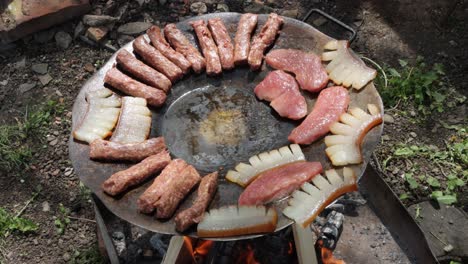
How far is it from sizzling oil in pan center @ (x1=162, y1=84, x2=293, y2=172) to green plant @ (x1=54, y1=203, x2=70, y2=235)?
6.07ft

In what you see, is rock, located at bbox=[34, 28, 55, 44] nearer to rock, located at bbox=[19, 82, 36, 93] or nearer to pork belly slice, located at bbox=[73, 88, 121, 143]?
rock, located at bbox=[19, 82, 36, 93]

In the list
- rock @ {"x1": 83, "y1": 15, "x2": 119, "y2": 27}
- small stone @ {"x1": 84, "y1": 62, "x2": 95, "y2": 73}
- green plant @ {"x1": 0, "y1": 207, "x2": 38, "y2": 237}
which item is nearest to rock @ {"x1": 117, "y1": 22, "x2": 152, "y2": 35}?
rock @ {"x1": 83, "y1": 15, "x2": 119, "y2": 27}

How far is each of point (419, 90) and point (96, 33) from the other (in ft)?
14.8

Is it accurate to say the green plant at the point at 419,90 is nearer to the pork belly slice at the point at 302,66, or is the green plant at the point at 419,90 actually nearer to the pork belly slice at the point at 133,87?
the pork belly slice at the point at 302,66

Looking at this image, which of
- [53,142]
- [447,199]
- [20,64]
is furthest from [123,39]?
[447,199]

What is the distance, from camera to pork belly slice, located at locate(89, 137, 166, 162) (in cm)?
378

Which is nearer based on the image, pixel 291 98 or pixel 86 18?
pixel 291 98

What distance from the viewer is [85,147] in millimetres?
3896

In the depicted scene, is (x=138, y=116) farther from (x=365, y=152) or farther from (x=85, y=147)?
(x=365, y=152)

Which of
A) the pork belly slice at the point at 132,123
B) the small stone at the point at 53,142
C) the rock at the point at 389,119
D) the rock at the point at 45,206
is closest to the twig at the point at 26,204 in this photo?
the rock at the point at 45,206

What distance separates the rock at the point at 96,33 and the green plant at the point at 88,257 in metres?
3.12

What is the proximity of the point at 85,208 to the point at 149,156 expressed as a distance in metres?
1.81

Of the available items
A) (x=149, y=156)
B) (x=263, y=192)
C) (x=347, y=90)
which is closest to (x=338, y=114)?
(x=347, y=90)

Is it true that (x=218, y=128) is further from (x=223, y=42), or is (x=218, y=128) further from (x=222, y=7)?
(x=222, y=7)
